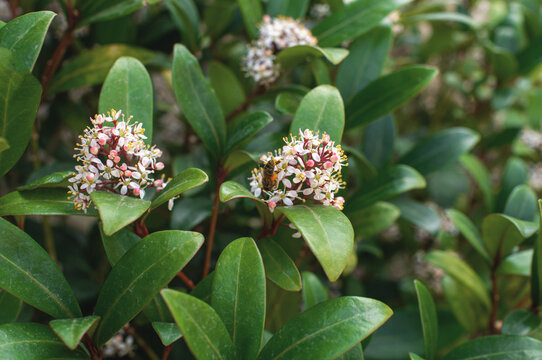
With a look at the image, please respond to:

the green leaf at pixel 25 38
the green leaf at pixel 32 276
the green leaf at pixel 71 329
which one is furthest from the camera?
the green leaf at pixel 25 38

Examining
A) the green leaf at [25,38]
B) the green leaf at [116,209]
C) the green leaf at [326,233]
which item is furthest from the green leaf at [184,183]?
the green leaf at [25,38]

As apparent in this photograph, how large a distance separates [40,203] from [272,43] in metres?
0.64

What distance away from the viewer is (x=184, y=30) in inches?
47.0

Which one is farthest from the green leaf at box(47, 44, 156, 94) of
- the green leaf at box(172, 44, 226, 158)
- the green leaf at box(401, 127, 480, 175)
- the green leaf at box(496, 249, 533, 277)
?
the green leaf at box(496, 249, 533, 277)

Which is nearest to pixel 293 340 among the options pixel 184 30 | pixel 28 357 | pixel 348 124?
pixel 28 357

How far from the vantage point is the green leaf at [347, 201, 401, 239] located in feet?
3.78

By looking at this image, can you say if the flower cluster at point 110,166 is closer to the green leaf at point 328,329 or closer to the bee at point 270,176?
the bee at point 270,176

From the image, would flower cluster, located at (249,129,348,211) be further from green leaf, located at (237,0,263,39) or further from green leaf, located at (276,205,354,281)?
green leaf, located at (237,0,263,39)

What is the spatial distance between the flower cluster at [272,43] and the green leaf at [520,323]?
0.78 m

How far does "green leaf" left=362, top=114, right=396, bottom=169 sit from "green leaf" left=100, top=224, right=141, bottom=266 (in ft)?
2.48

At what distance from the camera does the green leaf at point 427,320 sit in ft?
2.87

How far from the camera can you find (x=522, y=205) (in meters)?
1.12

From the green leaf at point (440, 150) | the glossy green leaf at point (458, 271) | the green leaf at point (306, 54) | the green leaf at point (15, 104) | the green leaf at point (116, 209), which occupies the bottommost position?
the glossy green leaf at point (458, 271)

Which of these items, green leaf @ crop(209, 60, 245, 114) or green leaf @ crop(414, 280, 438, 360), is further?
green leaf @ crop(209, 60, 245, 114)
